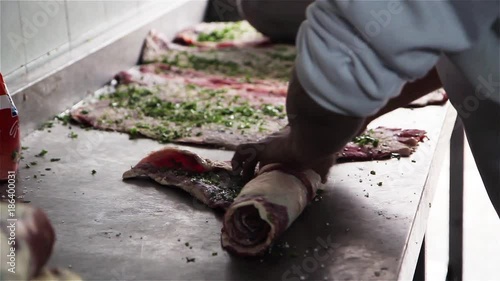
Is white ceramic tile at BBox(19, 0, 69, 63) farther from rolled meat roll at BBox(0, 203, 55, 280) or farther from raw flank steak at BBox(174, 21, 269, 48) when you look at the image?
rolled meat roll at BBox(0, 203, 55, 280)

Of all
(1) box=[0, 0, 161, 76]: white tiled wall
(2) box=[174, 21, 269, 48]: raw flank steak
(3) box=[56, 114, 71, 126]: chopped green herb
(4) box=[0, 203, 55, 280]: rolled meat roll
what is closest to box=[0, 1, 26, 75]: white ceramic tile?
(1) box=[0, 0, 161, 76]: white tiled wall

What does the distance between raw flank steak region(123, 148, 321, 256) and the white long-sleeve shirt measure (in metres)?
0.30

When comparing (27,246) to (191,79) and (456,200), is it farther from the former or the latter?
(456,200)

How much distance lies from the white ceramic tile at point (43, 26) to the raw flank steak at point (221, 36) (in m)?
0.77

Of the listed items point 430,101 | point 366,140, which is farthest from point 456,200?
point 366,140

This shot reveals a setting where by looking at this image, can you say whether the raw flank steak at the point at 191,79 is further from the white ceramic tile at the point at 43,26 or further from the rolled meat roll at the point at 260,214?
the rolled meat roll at the point at 260,214

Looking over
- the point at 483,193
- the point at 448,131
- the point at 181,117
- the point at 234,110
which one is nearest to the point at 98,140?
the point at 181,117

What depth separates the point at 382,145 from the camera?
1.82 metres

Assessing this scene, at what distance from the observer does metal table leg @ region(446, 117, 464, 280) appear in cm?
238

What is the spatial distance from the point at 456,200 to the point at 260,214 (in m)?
1.37

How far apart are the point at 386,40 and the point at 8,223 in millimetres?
667

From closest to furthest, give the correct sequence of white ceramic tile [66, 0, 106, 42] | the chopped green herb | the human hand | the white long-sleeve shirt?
the white long-sleeve shirt
the human hand
the chopped green herb
white ceramic tile [66, 0, 106, 42]

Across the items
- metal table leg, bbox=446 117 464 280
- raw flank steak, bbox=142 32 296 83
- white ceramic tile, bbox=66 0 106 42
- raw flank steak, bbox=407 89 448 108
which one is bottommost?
metal table leg, bbox=446 117 464 280

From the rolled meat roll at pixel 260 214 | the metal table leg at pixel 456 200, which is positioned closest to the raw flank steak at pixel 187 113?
the rolled meat roll at pixel 260 214
